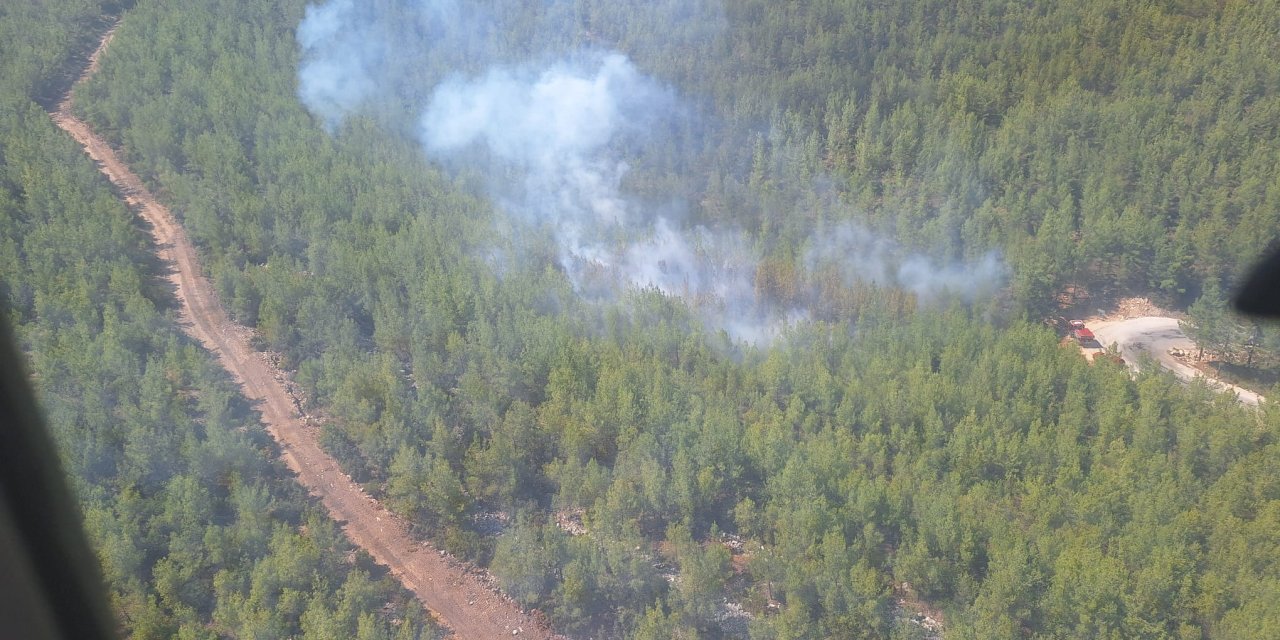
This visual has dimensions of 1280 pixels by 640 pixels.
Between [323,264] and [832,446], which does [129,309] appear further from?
[832,446]

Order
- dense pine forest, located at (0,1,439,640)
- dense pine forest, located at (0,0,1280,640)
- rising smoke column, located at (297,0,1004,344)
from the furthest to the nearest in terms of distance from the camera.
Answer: rising smoke column, located at (297,0,1004,344), dense pine forest, located at (0,0,1280,640), dense pine forest, located at (0,1,439,640)

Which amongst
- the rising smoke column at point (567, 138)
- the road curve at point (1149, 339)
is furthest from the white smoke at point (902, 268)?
the road curve at point (1149, 339)

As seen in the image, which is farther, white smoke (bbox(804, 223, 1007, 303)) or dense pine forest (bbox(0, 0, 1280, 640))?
white smoke (bbox(804, 223, 1007, 303))

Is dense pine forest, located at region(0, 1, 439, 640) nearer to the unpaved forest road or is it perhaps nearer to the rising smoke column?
the unpaved forest road

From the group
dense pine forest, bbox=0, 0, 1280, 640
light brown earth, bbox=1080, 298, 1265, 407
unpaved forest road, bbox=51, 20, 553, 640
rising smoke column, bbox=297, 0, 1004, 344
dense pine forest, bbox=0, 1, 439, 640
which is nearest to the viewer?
dense pine forest, bbox=0, 1, 439, 640

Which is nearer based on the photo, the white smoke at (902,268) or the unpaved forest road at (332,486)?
the unpaved forest road at (332,486)

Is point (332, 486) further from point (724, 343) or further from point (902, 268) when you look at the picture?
point (902, 268)

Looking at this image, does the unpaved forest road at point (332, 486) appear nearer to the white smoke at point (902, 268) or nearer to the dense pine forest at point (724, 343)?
the dense pine forest at point (724, 343)

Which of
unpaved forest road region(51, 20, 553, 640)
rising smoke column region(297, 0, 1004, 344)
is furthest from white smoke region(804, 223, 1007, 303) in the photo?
unpaved forest road region(51, 20, 553, 640)

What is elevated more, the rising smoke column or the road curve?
the rising smoke column
